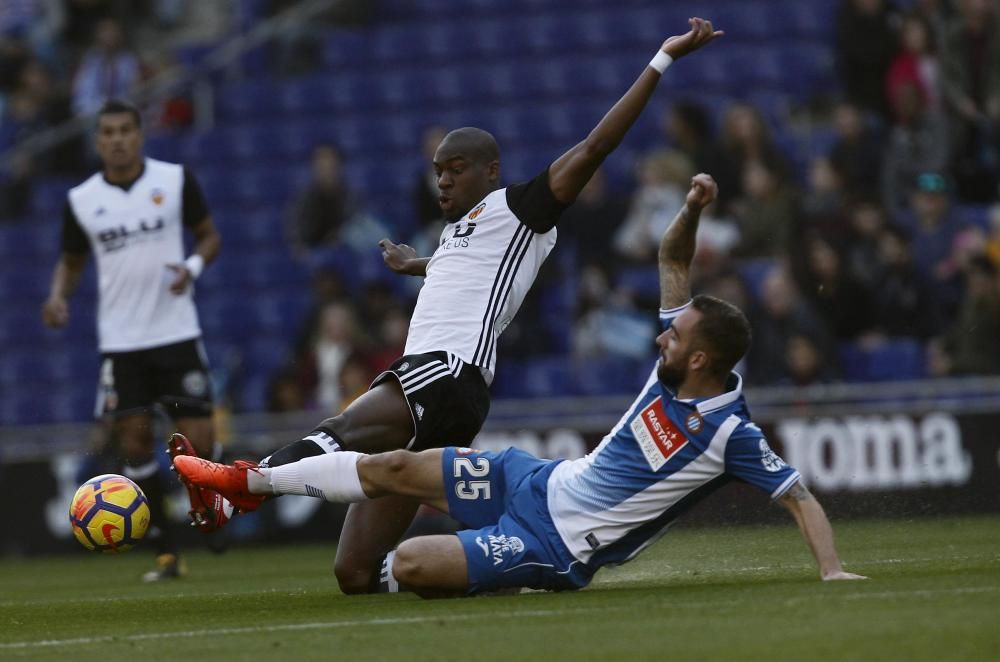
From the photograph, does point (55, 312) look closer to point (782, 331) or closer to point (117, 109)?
point (117, 109)

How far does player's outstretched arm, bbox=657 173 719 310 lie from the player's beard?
466 millimetres

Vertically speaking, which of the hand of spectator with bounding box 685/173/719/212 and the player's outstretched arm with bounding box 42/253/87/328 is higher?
the hand of spectator with bounding box 685/173/719/212

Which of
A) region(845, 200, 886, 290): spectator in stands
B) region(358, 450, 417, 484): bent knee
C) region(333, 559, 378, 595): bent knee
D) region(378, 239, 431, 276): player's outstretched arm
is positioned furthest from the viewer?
region(845, 200, 886, 290): spectator in stands

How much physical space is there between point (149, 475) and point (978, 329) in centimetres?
619

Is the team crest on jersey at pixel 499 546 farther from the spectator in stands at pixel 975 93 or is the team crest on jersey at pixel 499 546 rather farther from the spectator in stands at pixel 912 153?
the spectator in stands at pixel 975 93

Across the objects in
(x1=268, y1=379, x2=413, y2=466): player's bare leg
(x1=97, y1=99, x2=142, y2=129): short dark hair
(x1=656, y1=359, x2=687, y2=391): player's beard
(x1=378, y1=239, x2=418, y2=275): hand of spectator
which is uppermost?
(x1=97, y1=99, x2=142, y2=129): short dark hair

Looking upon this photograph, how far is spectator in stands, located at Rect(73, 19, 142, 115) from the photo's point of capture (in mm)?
19406

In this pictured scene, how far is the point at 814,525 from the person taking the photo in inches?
276

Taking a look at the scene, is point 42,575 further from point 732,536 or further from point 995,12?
point 995,12

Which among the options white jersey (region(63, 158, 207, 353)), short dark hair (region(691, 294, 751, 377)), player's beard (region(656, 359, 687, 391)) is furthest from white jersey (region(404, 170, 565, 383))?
white jersey (region(63, 158, 207, 353))

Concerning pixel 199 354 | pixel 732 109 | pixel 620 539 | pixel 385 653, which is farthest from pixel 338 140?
pixel 385 653

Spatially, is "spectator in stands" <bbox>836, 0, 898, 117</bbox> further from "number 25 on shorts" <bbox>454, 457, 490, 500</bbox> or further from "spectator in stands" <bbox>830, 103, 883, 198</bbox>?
"number 25 on shorts" <bbox>454, 457, 490, 500</bbox>

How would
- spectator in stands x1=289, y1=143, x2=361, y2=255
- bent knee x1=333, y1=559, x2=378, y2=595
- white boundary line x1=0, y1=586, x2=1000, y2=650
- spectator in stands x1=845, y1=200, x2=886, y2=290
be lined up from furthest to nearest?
1. spectator in stands x1=289, y1=143, x2=361, y2=255
2. spectator in stands x1=845, y1=200, x2=886, y2=290
3. bent knee x1=333, y1=559, x2=378, y2=595
4. white boundary line x1=0, y1=586, x2=1000, y2=650

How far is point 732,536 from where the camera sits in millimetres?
8859
